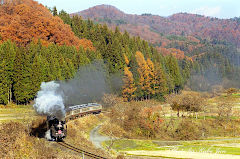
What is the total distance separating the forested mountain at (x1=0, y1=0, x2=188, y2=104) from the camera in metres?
55.4

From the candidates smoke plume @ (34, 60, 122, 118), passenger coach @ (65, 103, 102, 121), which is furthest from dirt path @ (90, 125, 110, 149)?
smoke plume @ (34, 60, 122, 118)

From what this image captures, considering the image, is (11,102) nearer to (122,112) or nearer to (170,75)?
(122,112)

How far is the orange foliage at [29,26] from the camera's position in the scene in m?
79.5

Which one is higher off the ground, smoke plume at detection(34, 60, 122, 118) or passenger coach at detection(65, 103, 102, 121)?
smoke plume at detection(34, 60, 122, 118)

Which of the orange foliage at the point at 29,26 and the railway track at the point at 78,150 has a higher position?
the orange foliage at the point at 29,26

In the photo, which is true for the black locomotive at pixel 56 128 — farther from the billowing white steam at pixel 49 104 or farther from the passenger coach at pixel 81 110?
the passenger coach at pixel 81 110

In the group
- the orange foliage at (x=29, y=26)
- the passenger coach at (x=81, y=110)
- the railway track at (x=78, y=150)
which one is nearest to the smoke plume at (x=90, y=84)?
the passenger coach at (x=81, y=110)

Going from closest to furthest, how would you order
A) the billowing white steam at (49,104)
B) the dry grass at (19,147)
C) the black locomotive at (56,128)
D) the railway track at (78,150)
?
the dry grass at (19,147)
the railway track at (78,150)
the black locomotive at (56,128)
the billowing white steam at (49,104)

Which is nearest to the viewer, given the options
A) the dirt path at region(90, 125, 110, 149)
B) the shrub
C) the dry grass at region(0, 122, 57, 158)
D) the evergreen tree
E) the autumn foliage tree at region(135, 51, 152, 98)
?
the dry grass at region(0, 122, 57, 158)

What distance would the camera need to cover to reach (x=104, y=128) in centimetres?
5044

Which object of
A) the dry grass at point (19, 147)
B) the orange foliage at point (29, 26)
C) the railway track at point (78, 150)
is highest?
the orange foliage at point (29, 26)

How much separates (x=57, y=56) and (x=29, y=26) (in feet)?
78.8

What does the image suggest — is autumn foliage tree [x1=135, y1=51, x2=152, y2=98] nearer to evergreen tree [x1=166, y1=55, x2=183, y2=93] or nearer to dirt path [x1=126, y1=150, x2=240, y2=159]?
evergreen tree [x1=166, y1=55, x2=183, y2=93]

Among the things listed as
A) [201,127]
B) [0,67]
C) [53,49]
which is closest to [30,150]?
[0,67]
